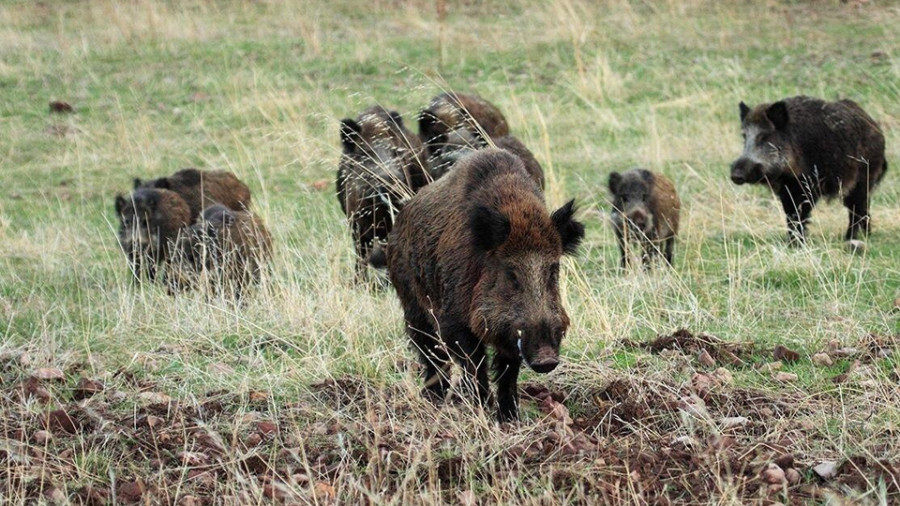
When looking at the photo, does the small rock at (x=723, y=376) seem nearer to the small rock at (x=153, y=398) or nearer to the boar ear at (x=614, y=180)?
the small rock at (x=153, y=398)

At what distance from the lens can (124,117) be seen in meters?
18.3

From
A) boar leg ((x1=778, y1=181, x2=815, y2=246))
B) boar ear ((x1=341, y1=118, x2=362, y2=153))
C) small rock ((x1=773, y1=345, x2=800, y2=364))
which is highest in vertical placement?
boar ear ((x1=341, y1=118, x2=362, y2=153))

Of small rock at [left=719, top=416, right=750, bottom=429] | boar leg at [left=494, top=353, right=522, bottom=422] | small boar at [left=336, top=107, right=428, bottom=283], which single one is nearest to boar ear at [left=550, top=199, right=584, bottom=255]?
boar leg at [left=494, top=353, right=522, bottom=422]

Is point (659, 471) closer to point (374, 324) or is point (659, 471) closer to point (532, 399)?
point (532, 399)

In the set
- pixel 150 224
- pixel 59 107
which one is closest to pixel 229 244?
pixel 150 224

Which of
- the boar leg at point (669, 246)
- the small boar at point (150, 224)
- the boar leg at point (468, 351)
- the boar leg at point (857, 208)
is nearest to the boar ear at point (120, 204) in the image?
the small boar at point (150, 224)

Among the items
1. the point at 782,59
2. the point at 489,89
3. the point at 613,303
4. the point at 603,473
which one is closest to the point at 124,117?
the point at 489,89

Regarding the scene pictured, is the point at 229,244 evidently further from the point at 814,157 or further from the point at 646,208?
the point at 814,157

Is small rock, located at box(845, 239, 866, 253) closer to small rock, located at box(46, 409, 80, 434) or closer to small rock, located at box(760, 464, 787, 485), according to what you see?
small rock, located at box(760, 464, 787, 485)

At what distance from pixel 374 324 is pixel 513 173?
2003mm

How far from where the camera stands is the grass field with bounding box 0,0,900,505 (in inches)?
220

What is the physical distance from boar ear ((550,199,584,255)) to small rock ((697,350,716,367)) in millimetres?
1435

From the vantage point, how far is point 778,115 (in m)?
12.2

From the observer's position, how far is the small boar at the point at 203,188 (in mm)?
12438
